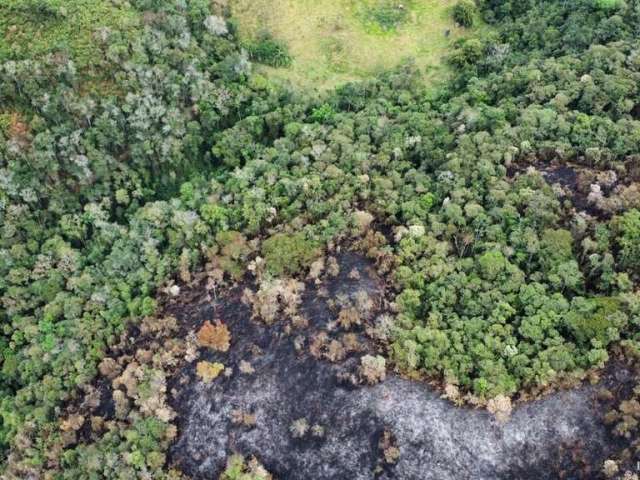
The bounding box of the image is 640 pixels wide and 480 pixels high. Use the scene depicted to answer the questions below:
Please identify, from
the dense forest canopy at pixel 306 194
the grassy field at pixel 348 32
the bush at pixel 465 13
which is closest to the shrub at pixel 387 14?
the grassy field at pixel 348 32

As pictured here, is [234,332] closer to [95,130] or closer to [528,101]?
[95,130]

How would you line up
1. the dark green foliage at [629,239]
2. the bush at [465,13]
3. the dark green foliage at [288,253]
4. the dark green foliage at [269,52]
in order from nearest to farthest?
the dark green foliage at [629,239]
the dark green foliage at [288,253]
the dark green foliage at [269,52]
the bush at [465,13]

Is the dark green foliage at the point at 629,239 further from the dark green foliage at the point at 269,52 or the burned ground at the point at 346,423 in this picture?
the dark green foliage at the point at 269,52

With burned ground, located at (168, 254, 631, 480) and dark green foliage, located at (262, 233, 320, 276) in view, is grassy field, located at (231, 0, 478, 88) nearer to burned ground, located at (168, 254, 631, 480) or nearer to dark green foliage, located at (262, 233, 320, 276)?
dark green foliage, located at (262, 233, 320, 276)

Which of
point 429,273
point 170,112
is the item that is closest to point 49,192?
point 170,112

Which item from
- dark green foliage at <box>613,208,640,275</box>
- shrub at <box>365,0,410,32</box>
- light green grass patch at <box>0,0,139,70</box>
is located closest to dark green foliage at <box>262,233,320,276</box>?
dark green foliage at <box>613,208,640,275</box>

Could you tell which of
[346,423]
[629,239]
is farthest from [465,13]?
[346,423]
